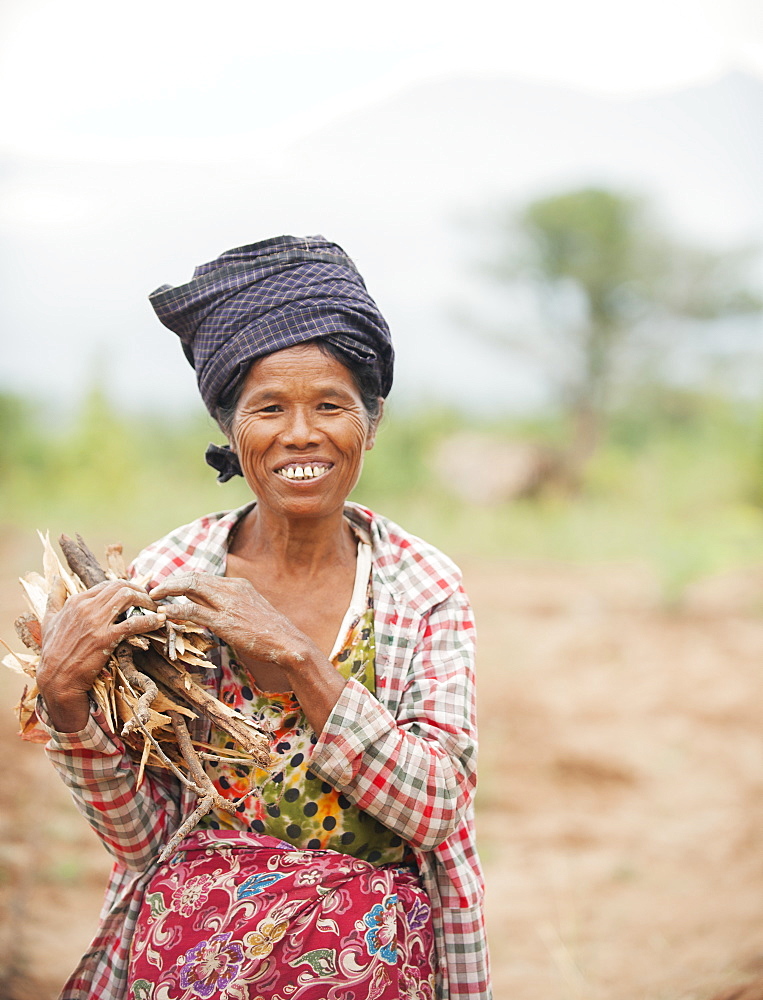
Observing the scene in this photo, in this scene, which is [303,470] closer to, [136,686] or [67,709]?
[136,686]

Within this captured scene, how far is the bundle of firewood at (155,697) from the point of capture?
1.64m

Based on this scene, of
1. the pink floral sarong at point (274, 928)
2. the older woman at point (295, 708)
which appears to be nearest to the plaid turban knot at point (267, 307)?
the older woman at point (295, 708)

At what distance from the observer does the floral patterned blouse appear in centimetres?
181

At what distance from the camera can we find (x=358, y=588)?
1973mm

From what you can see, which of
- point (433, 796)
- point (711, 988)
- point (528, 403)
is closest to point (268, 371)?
point (433, 796)

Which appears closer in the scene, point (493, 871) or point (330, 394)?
point (330, 394)

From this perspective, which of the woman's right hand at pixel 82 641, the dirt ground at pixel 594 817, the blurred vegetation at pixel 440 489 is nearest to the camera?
the woman's right hand at pixel 82 641

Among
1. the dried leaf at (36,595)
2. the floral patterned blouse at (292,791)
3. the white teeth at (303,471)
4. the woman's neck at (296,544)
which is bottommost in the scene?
the floral patterned blouse at (292,791)

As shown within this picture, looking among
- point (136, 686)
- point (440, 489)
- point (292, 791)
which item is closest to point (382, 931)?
point (292, 791)

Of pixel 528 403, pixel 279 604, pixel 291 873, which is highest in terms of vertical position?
pixel 528 403

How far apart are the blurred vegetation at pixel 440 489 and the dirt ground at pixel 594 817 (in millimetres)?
2194

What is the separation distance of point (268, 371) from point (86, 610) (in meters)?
0.56

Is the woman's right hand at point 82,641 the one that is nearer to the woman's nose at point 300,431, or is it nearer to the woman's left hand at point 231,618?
the woman's left hand at point 231,618

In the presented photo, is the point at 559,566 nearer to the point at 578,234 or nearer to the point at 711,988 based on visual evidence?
the point at 711,988
